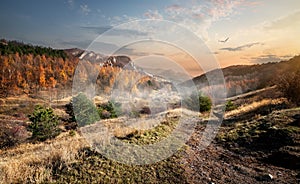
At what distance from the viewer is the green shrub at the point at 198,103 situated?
3294 cm

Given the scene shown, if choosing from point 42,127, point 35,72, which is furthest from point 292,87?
point 35,72

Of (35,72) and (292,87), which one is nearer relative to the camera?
(292,87)

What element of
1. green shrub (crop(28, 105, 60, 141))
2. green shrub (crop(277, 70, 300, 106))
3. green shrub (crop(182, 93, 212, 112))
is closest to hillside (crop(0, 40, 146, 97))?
green shrub (crop(182, 93, 212, 112))

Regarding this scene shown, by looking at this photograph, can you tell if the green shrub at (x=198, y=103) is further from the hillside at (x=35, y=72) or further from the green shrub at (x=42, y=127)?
the hillside at (x=35, y=72)

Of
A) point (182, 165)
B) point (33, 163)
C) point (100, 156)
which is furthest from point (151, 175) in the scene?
point (33, 163)

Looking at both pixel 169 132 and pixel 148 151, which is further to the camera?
pixel 169 132

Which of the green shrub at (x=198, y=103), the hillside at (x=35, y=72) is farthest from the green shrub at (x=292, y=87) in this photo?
the hillside at (x=35, y=72)

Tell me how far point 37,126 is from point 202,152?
20.7 meters

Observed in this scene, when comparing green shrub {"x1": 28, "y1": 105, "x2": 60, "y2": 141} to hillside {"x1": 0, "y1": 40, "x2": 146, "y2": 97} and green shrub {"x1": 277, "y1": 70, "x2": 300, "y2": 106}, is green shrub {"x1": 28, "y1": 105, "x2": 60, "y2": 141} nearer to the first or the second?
green shrub {"x1": 277, "y1": 70, "x2": 300, "y2": 106}

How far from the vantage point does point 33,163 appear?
9.34 metres

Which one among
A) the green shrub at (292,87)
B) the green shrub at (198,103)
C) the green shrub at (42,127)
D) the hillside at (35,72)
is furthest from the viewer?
the hillside at (35,72)

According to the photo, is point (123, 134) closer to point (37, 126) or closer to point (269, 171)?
point (269, 171)

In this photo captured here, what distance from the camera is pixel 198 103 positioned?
32625 millimetres

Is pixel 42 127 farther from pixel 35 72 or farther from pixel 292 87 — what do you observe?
pixel 35 72
